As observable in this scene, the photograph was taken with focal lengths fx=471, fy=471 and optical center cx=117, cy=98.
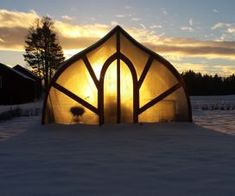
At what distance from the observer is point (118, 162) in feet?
33.6

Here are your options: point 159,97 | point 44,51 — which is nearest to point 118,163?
point 159,97

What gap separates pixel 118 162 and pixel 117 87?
9.03m

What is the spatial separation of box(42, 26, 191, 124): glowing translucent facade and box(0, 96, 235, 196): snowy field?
2353mm

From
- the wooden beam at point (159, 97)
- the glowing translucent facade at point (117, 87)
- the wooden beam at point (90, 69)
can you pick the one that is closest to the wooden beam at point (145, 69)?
the glowing translucent facade at point (117, 87)

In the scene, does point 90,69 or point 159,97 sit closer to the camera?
point 90,69

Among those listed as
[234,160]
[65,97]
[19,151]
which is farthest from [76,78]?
[234,160]

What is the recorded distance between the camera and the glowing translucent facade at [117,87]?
19.0 metres

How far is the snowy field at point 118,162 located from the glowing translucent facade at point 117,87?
2.35 metres

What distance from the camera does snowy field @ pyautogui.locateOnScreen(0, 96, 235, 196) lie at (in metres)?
7.81

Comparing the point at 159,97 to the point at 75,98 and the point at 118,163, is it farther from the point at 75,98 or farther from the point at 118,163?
the point at 118,163

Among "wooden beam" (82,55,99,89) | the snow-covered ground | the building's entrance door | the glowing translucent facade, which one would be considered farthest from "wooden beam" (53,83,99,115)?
the snow-covered ground

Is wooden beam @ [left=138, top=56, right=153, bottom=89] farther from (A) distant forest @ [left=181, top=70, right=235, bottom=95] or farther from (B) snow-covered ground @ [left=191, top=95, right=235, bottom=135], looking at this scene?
(A) distant forest @ [left=181, top=70, right=235, bottom=95]

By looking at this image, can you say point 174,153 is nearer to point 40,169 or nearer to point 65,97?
point 40,169

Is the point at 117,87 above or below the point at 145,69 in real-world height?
below
